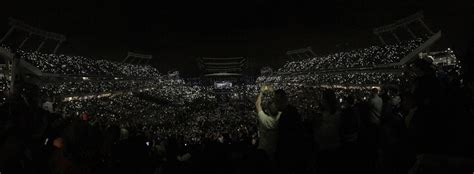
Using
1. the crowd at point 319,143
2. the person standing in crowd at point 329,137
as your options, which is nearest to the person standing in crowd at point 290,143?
the crowd at point 319,143

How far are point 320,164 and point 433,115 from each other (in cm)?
257

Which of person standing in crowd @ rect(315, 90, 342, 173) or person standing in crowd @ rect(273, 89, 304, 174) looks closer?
Answer: person standing in crowd @ rect(273, 89, 304, 174)

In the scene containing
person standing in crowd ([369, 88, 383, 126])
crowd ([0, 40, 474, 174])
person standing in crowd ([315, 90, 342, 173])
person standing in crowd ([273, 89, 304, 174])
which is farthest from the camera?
person standing in crowd ([369, 88, 383, 126])

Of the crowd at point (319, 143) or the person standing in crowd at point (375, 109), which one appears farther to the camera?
the person standing in crowd at point (375, 109)

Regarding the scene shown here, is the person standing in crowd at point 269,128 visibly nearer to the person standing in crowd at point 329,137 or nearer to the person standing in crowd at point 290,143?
the person standing in crowd at point 290,143

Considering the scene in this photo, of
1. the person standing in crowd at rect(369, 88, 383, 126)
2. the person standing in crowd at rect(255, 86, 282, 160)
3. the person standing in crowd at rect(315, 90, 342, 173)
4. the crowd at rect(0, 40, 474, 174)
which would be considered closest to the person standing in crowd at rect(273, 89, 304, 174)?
the crowd at rect(0, 40, 474, 174)

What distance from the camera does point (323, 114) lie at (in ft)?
20.3

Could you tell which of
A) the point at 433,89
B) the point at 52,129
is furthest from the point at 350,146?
the point at 52,129

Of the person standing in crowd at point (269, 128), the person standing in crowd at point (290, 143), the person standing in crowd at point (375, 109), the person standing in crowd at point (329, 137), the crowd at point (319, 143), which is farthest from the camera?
the person standing in crowd at point (375, 109)

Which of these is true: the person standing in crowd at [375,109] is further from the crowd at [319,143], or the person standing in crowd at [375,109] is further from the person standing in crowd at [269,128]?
the person standing in crowd at [269,128]

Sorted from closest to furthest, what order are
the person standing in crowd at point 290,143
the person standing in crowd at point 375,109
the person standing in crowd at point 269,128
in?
1. the person standing in crowd at point 290,143
2. the person standing in crowd at point 269,128
3. the person standing in crowd at point 375,109

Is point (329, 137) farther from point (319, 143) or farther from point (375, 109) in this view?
point (375, 109)

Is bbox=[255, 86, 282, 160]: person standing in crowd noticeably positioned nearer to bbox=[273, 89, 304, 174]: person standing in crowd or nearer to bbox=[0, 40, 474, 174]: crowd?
bbox=[0, 40, 474, 174]: crowd

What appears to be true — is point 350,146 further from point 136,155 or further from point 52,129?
point 52,129
